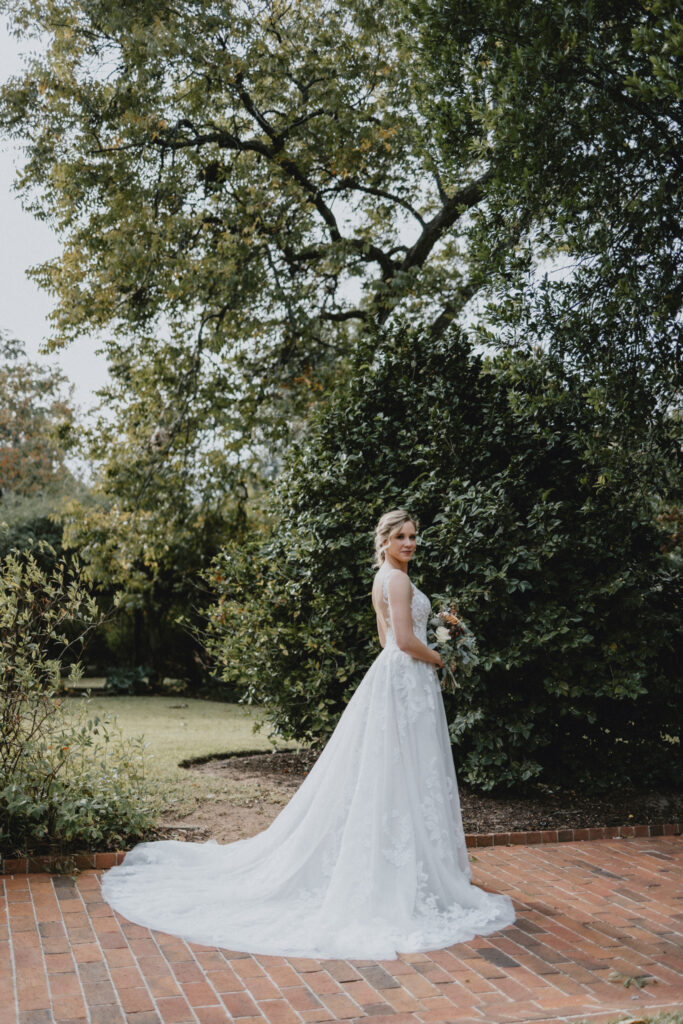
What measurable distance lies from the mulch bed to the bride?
197cm

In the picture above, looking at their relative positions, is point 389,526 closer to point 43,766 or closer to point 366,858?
point 366,858

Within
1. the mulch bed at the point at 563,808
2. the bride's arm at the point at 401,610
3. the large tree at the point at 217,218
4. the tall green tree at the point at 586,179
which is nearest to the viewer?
the bride's arm at the point at 401,610

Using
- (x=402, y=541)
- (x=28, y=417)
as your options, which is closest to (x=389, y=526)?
(x=402, y=541)

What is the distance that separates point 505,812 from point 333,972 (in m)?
3.60

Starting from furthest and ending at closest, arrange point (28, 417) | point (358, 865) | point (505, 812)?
point (28, 417), point (505, 812), point (358, 865)

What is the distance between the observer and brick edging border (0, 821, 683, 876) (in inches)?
227

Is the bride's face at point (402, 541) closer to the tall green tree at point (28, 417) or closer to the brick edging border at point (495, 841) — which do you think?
the brick edging border at point (495, 841)

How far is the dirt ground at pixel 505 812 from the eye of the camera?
6996 mm

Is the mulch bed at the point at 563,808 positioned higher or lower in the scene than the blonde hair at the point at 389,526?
lower

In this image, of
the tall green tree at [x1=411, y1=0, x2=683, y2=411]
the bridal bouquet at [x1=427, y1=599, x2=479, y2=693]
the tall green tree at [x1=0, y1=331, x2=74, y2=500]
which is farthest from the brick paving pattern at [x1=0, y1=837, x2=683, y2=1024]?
the tall green tree at [x1=0, y1=331, x2=74, y2=500]

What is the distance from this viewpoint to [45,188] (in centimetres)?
1323

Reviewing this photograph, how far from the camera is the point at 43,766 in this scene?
6.13 m

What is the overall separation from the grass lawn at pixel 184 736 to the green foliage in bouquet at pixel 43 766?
0.29 m

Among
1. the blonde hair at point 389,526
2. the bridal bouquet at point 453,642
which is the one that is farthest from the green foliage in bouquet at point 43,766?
the bridal bouquet at point 453,642
